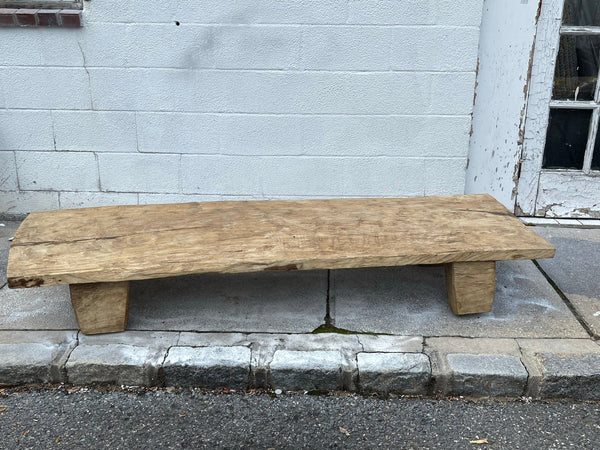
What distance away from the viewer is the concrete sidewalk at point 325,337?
2348 mm

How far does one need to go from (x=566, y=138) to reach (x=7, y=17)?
3820mm

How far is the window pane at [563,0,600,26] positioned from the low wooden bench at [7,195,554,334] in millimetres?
1582

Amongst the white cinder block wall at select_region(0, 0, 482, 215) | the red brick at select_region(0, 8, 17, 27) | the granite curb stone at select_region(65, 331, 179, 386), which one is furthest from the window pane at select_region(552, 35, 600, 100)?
the red brick at select_region(0, 8, 17, 27)

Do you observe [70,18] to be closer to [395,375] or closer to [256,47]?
[256,47]

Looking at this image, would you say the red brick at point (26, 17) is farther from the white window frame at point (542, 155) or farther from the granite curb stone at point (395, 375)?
the white window frame at point (542, 155)

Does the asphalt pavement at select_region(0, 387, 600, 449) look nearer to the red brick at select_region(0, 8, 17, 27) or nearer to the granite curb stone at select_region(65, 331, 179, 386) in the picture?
the granite curb stone at select_region(65, 331, 179, 386)

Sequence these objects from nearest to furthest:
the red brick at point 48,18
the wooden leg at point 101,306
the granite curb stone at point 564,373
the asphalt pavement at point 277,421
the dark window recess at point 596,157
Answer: the asphalt pavement at point 277,421 → the granite curb stone at point 564,373 → the wooden leg at point 101,306 → the red brick at point 48,18 → the dark window recess at point 596,157

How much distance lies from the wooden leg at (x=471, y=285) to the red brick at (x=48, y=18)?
9.44ft

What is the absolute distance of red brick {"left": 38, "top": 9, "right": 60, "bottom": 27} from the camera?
141 inches

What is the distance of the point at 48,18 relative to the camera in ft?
11.8

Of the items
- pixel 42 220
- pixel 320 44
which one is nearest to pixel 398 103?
pixel 320 44

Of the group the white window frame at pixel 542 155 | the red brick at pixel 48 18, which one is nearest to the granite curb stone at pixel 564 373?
the white window frame at pixel 542 155

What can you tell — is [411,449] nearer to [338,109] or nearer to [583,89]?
[338,109]

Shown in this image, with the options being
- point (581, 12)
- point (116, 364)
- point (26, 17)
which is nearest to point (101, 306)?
point (116, 364)
